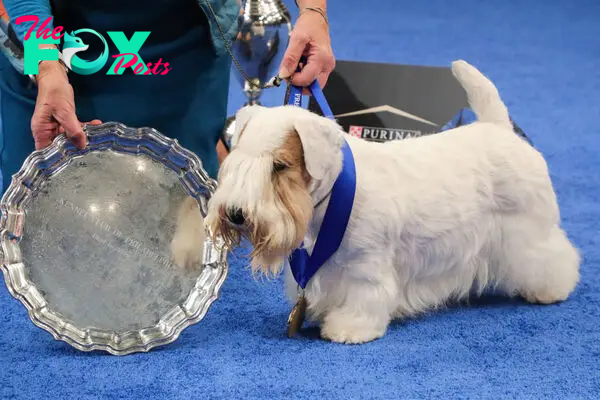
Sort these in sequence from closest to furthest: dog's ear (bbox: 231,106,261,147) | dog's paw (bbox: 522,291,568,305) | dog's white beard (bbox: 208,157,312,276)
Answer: dog's white beard (bbox: 208,157,312,276), dog's ear (bbox: 231,106,261,147), dog's paw (bbox: 522,291,568,305)

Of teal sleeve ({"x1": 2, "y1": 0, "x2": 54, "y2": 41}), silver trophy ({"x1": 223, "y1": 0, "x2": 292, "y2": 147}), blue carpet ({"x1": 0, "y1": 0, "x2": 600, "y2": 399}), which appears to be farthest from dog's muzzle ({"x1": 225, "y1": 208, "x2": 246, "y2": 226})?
silver trophy ({"x1": 223, "y1": 0, "x2": 292, "y2": 147})

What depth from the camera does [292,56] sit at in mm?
2244

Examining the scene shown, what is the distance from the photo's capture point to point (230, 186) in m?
1.88

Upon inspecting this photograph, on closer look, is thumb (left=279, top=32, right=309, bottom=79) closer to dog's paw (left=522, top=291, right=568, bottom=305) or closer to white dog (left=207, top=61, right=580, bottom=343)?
white dog (left=207, top=61, right=580, bottom=343)

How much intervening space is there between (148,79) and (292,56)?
2.54ft

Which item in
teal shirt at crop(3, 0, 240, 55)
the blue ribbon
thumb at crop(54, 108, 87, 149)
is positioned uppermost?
teal shirt at crop(3, 0, 240, 55)

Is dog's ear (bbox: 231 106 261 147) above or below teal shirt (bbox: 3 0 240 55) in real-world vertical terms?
below

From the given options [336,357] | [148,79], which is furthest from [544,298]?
[148,79]

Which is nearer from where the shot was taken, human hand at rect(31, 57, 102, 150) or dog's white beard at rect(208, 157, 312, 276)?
dog's white beard at rect(208, 157, 312, 276)

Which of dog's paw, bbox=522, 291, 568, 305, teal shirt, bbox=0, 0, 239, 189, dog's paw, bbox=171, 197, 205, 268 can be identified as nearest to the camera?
dog's paw, bbox=171, 197, 205, 268

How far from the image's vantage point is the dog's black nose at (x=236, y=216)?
6.10 ft

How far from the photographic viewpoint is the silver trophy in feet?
12.0

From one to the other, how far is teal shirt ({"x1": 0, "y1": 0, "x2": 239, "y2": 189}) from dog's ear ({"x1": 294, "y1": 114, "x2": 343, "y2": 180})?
97 centimetres

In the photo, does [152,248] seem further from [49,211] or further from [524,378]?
[524,378]
